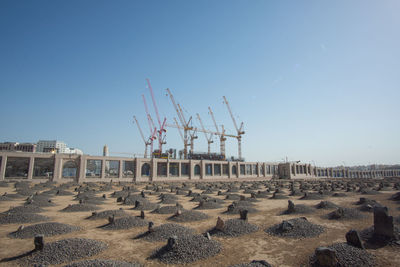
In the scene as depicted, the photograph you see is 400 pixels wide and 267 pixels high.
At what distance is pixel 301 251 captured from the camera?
27.7 ft

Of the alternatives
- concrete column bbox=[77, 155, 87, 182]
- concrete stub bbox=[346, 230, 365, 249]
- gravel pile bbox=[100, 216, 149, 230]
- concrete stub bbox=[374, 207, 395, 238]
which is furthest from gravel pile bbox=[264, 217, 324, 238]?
concrete column bbox=[77, 155, 87, 182]

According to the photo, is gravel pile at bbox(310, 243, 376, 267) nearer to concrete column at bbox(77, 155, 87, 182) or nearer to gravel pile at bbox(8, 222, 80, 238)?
gravel pile at bbox(8, 222, 80, 238)

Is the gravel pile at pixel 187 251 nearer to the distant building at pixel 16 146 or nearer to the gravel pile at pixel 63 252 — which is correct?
the gravel pile at pixel 63 252

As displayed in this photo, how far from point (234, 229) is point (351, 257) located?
5131 millimetres

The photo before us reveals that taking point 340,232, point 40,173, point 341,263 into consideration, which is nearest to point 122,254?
point 341,263

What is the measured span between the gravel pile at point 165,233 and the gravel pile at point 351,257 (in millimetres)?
5878

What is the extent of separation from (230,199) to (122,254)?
1701 centimetres

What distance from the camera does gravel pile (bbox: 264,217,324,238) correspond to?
10.3 m

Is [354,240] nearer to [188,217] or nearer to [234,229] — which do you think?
[234,229]

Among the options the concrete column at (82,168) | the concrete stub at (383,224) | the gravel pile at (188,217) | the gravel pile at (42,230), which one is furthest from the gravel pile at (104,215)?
the concrete column at (82,168)

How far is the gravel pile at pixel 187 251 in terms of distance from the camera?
7758 mm

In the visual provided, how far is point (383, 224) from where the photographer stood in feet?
30.6

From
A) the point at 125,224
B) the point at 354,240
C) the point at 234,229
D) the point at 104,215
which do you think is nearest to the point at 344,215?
the point at 354,240

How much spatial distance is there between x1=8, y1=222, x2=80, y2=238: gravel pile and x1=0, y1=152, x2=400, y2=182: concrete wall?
140ft
